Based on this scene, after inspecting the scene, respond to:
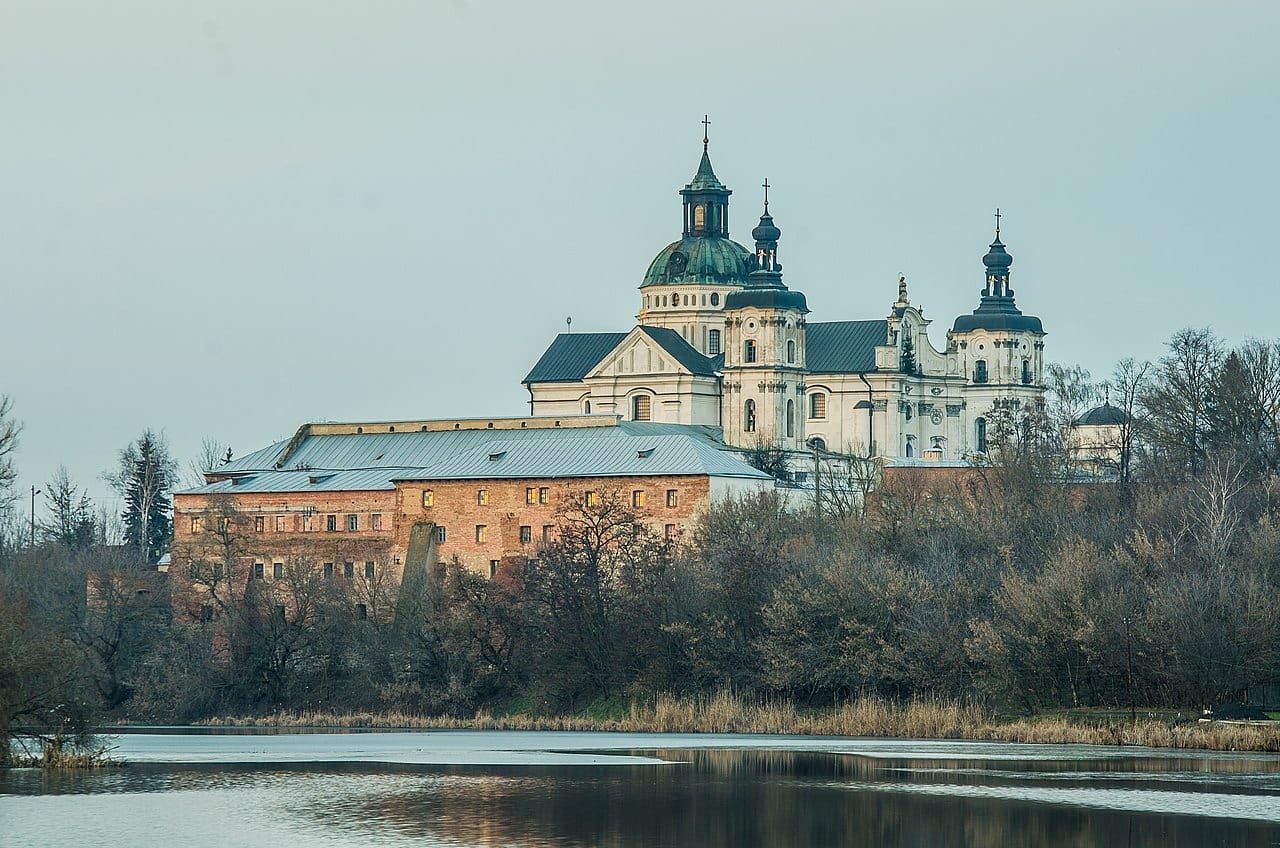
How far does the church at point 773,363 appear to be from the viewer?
326 feet

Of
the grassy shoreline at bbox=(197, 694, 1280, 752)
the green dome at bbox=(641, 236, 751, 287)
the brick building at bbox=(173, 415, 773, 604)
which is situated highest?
the green dome at bbox=(641, 236, 751, 287)

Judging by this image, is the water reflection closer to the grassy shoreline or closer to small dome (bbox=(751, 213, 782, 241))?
the grassy shoreline

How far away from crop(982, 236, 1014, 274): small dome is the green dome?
1064 cm

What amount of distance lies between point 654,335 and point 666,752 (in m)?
65.5

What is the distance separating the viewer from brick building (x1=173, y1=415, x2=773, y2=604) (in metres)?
66.5

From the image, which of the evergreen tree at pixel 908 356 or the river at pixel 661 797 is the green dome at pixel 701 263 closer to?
the evergreen tree at pixel 908 356

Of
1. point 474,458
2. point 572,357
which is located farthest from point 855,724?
point 572,357

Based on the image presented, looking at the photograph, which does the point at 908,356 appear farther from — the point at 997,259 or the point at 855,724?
the point at 855,724

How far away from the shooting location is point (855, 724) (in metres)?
40.8

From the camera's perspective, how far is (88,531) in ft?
283

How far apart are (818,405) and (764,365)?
471 centimetres

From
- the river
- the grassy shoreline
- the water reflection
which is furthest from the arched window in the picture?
the water reflection

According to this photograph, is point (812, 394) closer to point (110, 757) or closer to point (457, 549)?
point (457, 549)

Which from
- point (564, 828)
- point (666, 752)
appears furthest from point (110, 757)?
point (564, 828)
